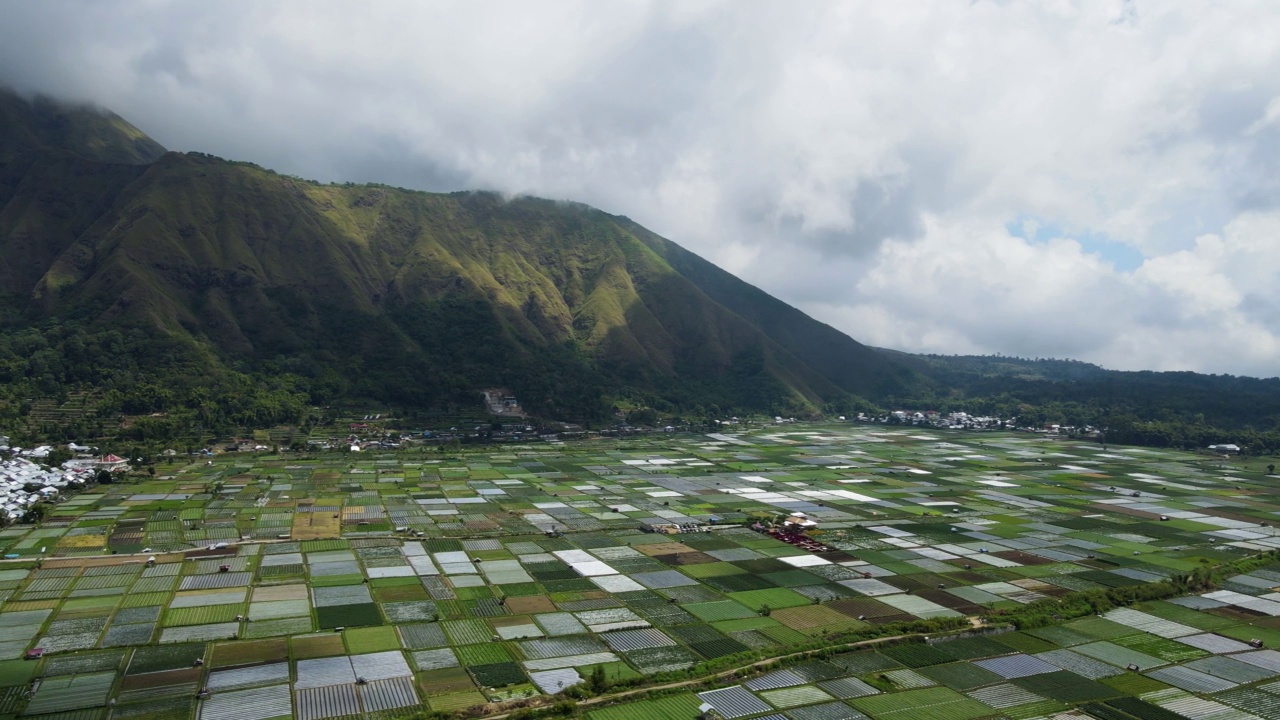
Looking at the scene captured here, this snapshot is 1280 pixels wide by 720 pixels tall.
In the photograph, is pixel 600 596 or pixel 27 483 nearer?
pixel 600 596

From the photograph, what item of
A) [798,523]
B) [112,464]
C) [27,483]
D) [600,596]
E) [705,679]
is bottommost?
[112,464]

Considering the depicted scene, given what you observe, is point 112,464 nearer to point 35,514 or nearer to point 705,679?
point 35,514

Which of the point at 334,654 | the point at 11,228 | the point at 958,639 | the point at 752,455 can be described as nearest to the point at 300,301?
the point at 11,228

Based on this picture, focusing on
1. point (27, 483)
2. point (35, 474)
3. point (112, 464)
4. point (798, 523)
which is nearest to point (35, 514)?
point (27, 483)

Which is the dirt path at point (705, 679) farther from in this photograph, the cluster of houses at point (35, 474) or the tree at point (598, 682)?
the cluster of houses at point (35, 474)

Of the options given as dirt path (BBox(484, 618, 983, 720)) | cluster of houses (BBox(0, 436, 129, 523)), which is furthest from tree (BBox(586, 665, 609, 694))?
cluster of houses (BBox(0, 436, 129, 523))

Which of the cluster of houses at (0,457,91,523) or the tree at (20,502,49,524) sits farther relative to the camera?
the cluster of houses at (0,457,91,523)

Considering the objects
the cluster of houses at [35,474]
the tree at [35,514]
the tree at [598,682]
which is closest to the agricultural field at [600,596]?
the tree at [598,682]

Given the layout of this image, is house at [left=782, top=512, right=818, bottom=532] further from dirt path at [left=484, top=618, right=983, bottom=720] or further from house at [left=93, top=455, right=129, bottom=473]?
house at [left=93, top=455, right=129, bottom=473]
